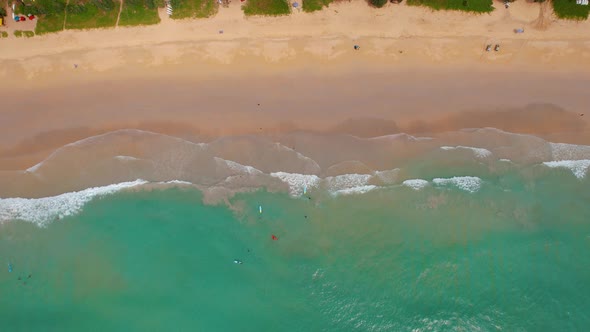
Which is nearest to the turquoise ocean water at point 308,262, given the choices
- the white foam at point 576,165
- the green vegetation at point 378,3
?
the white foam at point 576,165

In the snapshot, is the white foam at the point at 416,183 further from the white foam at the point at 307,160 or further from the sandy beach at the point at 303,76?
the white foam at the point at 307,160

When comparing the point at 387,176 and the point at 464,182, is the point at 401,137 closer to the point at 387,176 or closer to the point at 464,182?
the point at 387,176

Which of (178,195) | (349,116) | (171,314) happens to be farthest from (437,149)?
(171,314)

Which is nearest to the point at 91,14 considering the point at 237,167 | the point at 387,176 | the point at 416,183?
the point at 237,167

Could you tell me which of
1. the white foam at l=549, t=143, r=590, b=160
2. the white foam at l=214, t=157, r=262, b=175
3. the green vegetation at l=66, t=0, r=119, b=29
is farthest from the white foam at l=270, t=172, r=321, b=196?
the white foam at l=549, t=143, r=590, b=160

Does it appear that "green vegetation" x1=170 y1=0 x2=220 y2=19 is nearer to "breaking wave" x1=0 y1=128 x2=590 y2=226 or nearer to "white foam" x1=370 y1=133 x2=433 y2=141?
"breaking wave" x1=0 y1=128 x2=590 y2=226
